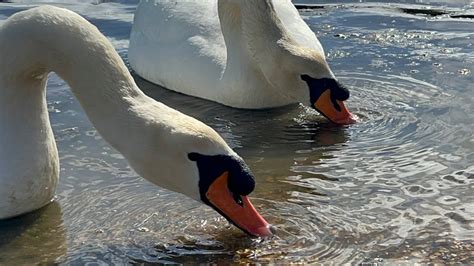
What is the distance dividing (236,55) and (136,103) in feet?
10.9

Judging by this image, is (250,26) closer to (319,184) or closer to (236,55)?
(236,55)

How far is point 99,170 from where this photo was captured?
271 inches

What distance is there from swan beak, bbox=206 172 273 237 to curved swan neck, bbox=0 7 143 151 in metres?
0.54

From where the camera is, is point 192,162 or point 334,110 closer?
point 192,162

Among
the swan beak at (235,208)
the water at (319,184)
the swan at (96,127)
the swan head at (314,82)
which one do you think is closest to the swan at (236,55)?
the swan head at (314,82)

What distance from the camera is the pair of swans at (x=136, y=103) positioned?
17.0ft

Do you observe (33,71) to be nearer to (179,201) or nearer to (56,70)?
(56,70)

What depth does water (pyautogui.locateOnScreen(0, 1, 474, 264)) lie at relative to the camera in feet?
18.2

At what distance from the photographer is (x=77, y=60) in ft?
18.1

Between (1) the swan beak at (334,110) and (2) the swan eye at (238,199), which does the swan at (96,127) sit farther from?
(1) the swan beak at (334,110)

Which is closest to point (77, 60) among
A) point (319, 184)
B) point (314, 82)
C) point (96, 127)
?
point (96, 127)

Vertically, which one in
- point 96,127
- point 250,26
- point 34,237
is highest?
point 96,127

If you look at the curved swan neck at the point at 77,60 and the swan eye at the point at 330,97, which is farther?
the swan eye at the point at 330,97

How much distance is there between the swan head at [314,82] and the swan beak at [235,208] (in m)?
2.47
